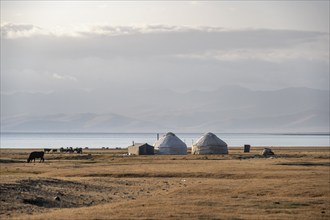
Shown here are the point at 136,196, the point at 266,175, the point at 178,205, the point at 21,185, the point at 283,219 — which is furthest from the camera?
the point at 266,175

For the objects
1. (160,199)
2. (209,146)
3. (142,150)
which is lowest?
(160,199)

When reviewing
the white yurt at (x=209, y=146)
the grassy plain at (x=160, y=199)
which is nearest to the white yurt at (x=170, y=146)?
the white yurt at (x=209, y=146)

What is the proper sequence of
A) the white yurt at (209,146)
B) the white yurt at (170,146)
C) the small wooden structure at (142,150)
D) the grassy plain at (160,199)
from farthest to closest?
the white yurt at (209,146) < the white yurt at (170,146) < the small wooden structure at (142,150) < the grassy plain at (160,199)

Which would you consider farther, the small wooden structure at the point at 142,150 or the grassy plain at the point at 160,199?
the small wooden structure at the point at 142,150

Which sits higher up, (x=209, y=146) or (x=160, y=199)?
(x=209, y=146)

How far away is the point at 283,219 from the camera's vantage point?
26.8 m

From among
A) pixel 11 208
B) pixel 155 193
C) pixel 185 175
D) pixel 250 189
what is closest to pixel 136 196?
pixel 155 193

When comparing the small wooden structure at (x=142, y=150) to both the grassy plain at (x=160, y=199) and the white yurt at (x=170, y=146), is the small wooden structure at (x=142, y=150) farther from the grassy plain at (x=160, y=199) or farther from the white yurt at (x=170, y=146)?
the grassy plain at (x=160, y=199)

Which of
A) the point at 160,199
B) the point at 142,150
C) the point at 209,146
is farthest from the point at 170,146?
the point at 160,199

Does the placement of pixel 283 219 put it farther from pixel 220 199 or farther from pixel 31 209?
pixel 31 209

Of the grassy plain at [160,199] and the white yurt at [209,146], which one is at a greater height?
the white yurt at [209,146]

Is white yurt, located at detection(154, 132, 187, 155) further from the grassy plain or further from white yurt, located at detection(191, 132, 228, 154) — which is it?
the grassy plain

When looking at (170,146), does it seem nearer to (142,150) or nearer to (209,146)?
(142,150)

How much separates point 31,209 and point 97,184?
1214cm
